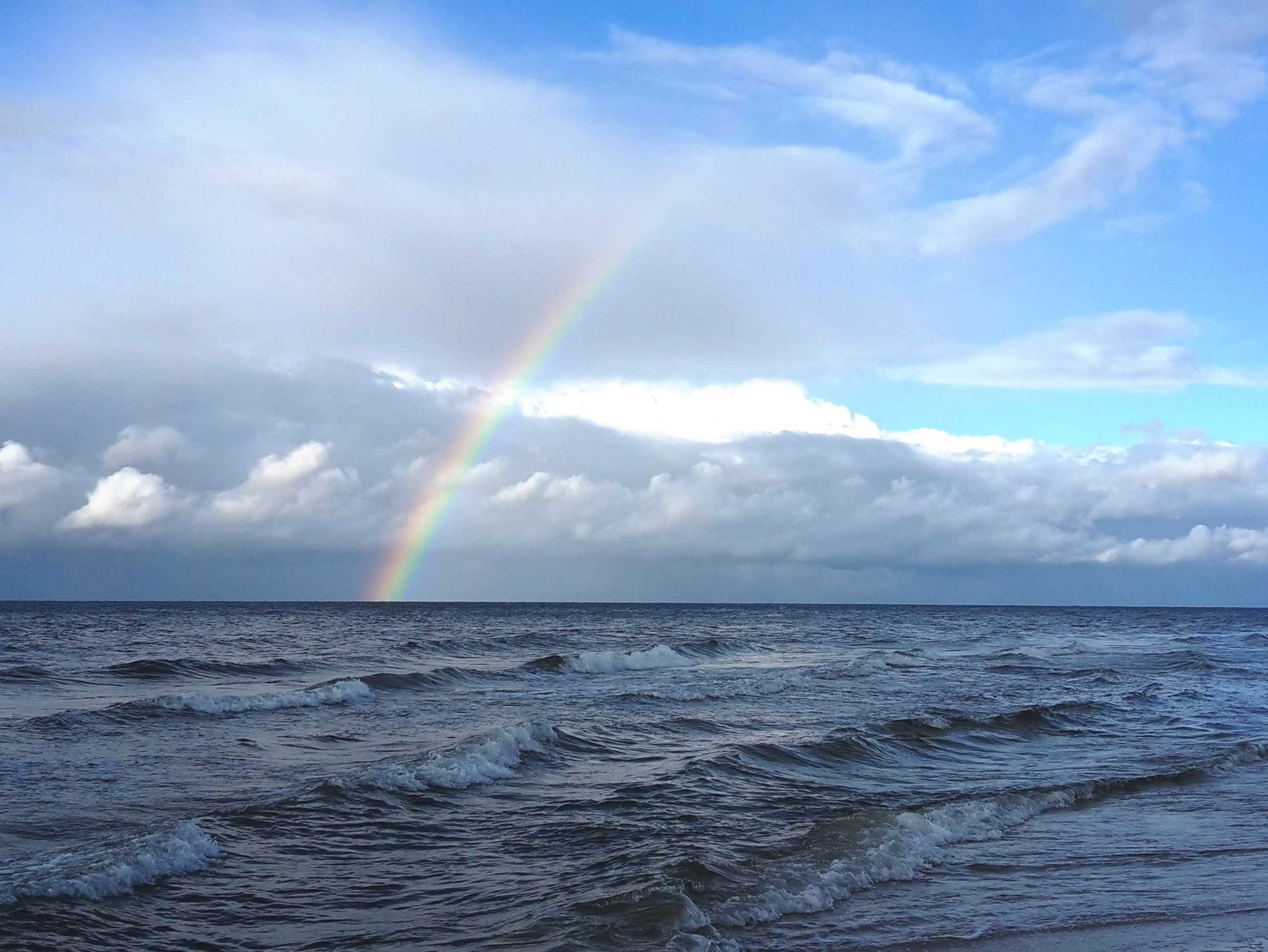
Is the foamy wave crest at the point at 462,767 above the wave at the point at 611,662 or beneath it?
above

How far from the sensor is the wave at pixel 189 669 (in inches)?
1432

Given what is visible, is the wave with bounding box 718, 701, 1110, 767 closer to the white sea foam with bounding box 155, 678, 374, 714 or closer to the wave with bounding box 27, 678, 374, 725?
the white sea foam with bounding box 155, 678, 374, 714

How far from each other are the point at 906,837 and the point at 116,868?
31.9 feet

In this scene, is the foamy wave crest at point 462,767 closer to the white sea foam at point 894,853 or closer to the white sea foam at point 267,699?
the white sea foam at point 894,853

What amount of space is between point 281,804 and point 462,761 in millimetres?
3760

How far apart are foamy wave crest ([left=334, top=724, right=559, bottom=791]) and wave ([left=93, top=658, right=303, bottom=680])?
21505 millimetres

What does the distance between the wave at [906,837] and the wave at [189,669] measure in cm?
2964

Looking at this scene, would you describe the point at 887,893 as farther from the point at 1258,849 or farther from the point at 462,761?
the point at 462,761

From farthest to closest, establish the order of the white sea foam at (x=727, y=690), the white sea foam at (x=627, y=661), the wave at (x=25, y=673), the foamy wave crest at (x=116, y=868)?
the white sea foam at (x=627, y=661) < the wave at (x=25, y=673) < the white sea foam at (x=727, y=690) < the foamy wave crest at (x=116, y=868)

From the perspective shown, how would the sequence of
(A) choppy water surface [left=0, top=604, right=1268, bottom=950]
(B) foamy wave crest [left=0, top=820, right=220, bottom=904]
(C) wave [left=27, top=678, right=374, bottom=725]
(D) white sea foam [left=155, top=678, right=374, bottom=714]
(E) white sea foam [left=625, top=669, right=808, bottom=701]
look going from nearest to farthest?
(A) choppy water surface [left=0, top=604, right=1268, bottom=950]
(B) foamy wave crest [left=0, top=820, right=220, bottom=904]
(C) wave [left=27, top=678, right=374, bottom=725]
(D) white sea foam [left=155, top=678, right=374, bottom=714]
(E) white sea foam [left=625, top=669, right=808, bottom=701]

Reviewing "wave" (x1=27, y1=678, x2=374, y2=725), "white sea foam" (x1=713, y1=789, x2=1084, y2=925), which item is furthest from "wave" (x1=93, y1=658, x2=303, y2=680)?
"white sea foam" (x1=713, y1=789, x2=1084, y2=925)

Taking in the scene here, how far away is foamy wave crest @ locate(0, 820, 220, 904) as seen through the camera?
33.9 feet

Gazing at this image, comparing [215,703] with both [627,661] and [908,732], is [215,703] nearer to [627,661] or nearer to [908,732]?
[908,732]

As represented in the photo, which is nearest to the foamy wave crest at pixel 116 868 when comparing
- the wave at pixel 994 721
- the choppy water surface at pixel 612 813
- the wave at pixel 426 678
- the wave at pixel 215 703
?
the choppy water surface at pixel 612 813
